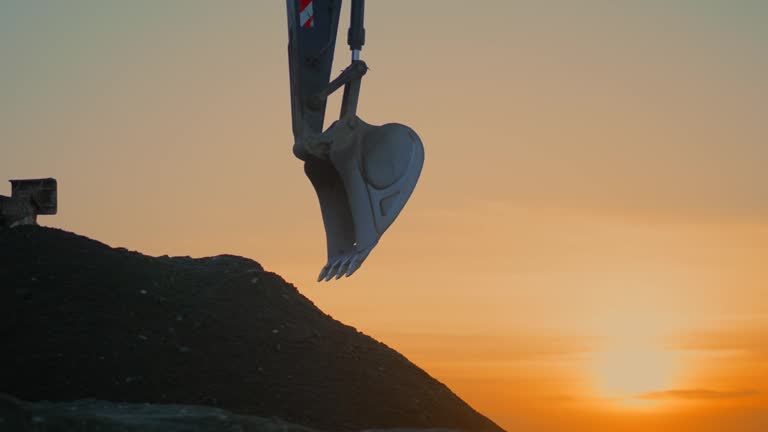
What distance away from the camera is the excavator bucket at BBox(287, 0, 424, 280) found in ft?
35.8

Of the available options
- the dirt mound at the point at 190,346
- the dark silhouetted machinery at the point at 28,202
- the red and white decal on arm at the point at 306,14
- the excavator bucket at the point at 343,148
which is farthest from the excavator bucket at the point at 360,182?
the dark silhouetted machinery at the point at 28,202

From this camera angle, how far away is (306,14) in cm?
1114

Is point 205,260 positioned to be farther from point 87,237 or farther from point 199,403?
point 199,403

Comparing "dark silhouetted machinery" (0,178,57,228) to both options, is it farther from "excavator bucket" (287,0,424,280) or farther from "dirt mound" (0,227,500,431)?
"excavator bucket" (287,0,424,280)

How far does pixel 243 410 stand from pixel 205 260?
356 cm

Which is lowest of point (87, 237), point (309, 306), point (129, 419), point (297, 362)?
point (129, 419)

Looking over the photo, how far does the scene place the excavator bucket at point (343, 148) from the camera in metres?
10.9

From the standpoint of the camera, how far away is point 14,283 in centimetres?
1221

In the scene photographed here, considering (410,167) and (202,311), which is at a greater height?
(410,167)

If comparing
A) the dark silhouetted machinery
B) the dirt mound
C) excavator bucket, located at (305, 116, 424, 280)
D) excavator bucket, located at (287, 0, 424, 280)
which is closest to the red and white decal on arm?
excavator bucket, located at (287, 0, 424, 280)

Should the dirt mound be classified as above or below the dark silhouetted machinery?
below

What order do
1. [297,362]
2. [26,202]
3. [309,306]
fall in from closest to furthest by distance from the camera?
[297,362] < [309,306] < [26,202]

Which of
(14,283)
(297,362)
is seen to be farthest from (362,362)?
(14,283)

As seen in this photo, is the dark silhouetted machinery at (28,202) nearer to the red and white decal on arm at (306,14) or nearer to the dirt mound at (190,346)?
the dirt mound at (190,346)
